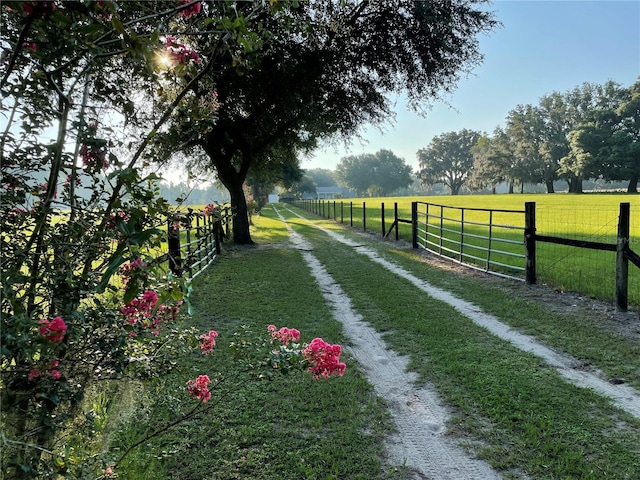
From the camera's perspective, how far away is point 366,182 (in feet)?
386

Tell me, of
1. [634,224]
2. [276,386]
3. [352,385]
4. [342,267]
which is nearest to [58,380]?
[276,386]

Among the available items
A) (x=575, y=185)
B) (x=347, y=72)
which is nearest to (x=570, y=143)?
(x=575, y=185)

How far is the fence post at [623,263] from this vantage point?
17.6ft

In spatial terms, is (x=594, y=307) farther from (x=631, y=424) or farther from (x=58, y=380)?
(x=58, y=380)

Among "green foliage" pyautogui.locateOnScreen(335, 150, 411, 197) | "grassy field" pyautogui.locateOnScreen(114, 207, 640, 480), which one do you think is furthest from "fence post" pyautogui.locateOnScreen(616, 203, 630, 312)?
"green foliage" pyautogui.locateOnScreen(335, 150, 411, 197)

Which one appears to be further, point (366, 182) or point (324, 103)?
point (366, 182)

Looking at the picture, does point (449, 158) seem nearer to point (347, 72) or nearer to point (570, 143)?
point (570, 143)

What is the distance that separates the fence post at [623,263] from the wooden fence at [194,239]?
522cm

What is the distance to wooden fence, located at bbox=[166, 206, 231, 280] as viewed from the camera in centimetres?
201

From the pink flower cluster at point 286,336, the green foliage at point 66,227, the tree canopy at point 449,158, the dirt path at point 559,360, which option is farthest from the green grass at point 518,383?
the tree canopy at point 449,158

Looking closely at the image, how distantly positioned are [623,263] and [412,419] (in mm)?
4223

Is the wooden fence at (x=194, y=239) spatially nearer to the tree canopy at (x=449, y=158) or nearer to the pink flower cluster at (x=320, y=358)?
the pink flower cluster at (x=320, y=358)

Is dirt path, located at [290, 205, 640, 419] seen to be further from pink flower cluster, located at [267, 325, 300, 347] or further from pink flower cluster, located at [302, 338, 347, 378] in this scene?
pink flower cluster, located at [267, 325, 300, 347]

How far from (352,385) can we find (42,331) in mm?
2844
